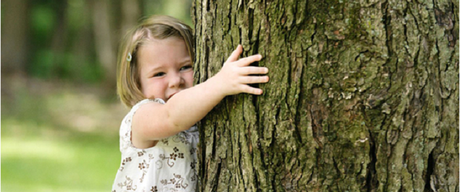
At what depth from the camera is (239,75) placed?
2.07 m

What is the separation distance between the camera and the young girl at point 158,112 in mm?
2420

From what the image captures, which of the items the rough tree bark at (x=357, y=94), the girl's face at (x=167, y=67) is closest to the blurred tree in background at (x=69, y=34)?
the girl's face at (x=167, y=67)

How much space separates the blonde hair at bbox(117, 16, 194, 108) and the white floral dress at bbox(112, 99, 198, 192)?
0.86 feet

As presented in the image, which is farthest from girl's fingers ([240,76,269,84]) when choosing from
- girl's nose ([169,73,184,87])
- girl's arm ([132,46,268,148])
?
girl's nose ([169,73,184,87])

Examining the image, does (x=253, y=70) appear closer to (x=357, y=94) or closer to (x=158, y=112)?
(x=357, y=94)

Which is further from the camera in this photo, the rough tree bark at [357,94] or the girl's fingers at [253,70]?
the girl's fingers at [253,70]

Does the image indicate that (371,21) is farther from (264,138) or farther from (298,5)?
(264,138)

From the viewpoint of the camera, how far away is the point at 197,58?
240 cm

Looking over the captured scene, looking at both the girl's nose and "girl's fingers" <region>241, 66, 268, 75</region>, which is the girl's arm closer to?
"girl's fingers" <region>241, 66, 268, 75</region>

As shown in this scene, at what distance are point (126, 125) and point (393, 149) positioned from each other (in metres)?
1.34

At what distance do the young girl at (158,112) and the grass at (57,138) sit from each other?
0.77 metres

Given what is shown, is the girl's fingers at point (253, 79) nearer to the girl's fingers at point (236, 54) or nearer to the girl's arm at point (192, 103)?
the girl's arm at point (192, 103)

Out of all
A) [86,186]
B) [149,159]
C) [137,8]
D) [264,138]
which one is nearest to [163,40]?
[149,159]

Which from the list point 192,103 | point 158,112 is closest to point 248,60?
point 192,103
